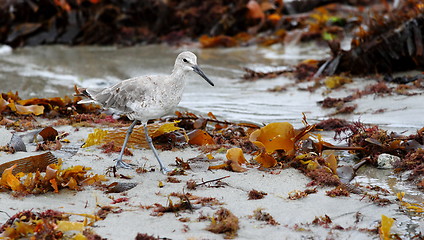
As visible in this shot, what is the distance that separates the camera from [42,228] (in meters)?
3.00

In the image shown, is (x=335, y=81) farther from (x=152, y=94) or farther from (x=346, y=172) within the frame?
(x=152, y=94)

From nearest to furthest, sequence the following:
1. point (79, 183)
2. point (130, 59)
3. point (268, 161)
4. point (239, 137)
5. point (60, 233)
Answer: point (60, 233), point (79, 183), point (268, 161), point (239, 137), point (130, 59)

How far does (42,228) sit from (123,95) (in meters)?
1.73

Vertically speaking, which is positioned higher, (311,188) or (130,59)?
(311,188)

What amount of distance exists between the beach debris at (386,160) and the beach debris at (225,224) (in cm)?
158

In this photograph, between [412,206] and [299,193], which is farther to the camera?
[299,193]

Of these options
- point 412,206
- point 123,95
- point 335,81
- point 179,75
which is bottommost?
point 335,81

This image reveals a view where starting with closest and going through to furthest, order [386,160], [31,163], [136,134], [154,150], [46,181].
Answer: [46,181] < [31,163] < [386,160] < [154,150] < [136,134]

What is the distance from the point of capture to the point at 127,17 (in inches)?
398

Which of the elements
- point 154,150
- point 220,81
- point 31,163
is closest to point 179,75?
point 154,150

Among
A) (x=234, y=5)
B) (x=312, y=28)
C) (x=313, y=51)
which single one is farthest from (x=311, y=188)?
(x=234, y=5)

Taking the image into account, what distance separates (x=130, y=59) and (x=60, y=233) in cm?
605

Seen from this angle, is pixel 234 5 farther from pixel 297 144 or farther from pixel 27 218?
pixel 27 218

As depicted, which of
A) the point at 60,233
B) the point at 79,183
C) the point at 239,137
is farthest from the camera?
the point at 239,137
